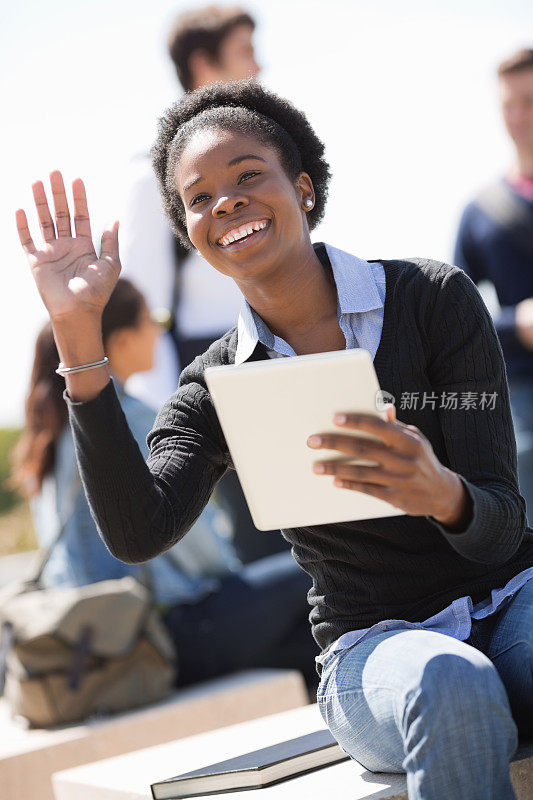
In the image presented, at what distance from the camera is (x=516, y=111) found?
462 cm

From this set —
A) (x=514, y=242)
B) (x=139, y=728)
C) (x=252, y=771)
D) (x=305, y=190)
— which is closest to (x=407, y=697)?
(x=252, y=771)

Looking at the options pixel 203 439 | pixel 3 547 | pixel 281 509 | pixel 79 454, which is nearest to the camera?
pixel 281 509

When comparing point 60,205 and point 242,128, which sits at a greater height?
point 242,128

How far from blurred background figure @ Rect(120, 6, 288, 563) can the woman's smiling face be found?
179 cm

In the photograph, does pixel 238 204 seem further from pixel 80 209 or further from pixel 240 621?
pixel 240 621

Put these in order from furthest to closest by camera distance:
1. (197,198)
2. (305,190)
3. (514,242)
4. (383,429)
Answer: (514,242) < (305,190) < (197,198) < (383,429)

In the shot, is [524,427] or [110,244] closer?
[110,244]

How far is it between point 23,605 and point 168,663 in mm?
580

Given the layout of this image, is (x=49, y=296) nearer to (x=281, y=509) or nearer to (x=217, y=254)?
(x=217, y=254)

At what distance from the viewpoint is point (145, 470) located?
2160mm

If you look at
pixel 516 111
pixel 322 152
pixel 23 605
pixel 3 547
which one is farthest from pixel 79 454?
pixel 3 547

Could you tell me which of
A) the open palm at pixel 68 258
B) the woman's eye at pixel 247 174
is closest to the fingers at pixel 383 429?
the open palm at pixel 68 258

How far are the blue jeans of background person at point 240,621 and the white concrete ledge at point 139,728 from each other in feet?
0.24

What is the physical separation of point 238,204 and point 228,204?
0.03 meters
